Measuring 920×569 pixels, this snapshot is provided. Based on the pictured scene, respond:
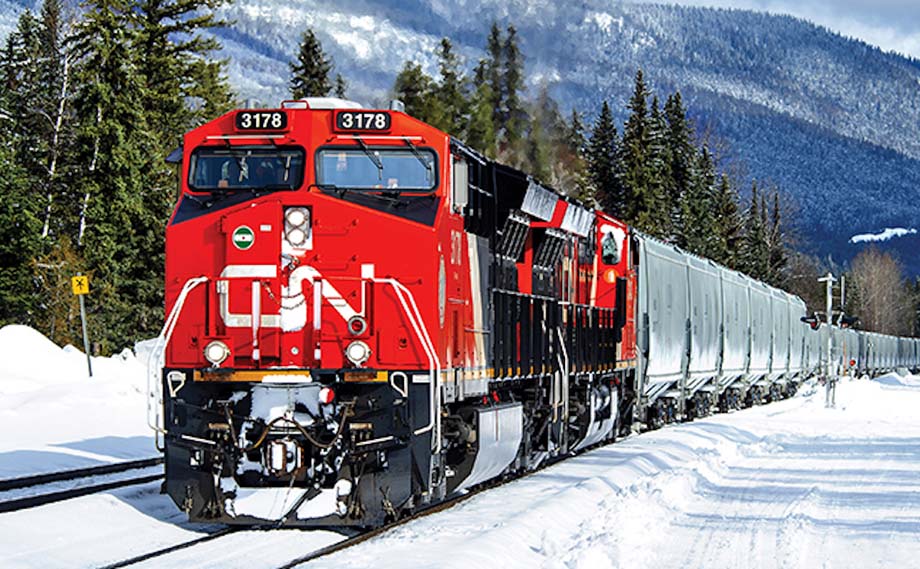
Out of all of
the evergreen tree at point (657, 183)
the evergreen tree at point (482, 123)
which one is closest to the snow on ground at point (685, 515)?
the evergreen tree at point (482, 123)

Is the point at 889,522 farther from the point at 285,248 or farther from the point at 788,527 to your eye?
the point at 285,248

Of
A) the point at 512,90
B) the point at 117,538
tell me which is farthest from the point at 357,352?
the point at 512,90

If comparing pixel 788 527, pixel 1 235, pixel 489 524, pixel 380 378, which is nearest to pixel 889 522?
pixel 788 527

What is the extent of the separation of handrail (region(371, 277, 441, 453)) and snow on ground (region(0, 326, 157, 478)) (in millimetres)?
6785

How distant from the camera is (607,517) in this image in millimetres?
11805

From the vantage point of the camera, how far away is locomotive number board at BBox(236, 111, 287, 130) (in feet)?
38.3

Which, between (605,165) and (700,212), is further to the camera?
(700,212)

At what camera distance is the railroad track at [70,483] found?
1298 centimetres

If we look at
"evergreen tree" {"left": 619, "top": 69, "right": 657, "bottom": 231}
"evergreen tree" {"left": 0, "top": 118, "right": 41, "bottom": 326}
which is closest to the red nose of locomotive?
"evergreen tree" {"left": 0, "top": 118, "right": 41, "bottom": 326}

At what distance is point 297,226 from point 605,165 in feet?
252

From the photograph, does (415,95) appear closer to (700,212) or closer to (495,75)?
(495,75)

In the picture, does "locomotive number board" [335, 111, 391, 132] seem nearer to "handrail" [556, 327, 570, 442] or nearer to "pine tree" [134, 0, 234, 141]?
"handrail" [556, 327, 570, 442]

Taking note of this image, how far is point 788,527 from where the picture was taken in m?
11.8

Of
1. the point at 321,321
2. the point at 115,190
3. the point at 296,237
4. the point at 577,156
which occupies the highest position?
the point at 577,156
